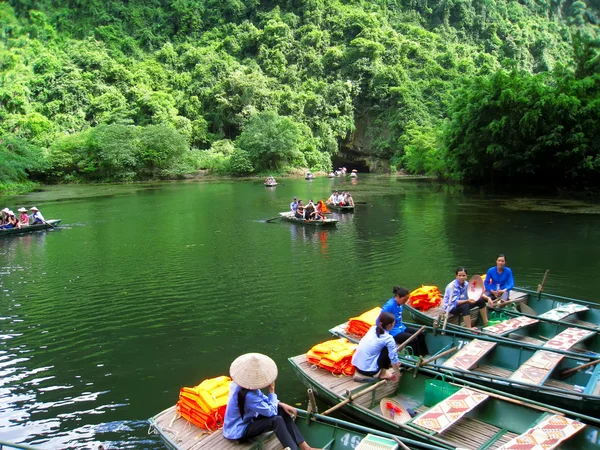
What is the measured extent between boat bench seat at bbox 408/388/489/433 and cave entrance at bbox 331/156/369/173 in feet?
262

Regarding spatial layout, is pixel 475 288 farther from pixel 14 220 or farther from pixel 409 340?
pixel 14 220

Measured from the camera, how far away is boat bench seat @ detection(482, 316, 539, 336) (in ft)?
28.7

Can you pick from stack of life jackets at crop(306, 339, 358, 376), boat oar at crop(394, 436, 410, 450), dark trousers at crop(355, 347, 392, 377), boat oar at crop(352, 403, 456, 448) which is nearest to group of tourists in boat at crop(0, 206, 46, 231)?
stack of life jackets at crop(306, 339, 358, 376)

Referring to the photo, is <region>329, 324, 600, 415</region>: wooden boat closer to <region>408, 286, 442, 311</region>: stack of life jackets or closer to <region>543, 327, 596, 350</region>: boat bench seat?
<region>543, 327, 596, 350</region>: boat bench seat

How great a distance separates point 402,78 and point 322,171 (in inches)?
823

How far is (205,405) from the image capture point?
19.5 feet

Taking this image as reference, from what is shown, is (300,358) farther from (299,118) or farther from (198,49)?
(198,49)

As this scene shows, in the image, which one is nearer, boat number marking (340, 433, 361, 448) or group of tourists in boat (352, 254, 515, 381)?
boat number marking (340, 433, 361, 448)

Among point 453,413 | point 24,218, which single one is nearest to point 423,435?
point 453,413

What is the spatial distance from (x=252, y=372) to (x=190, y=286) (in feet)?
30.6

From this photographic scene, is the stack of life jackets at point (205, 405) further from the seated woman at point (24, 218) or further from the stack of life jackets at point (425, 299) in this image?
the seated woman at point (24, 218)

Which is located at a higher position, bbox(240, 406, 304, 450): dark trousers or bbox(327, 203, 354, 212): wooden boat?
bbox(327, 203, 354, 212): wooden boat

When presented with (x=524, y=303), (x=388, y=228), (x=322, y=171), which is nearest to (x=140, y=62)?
(x=322, y=171)

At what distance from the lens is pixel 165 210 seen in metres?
31.2
